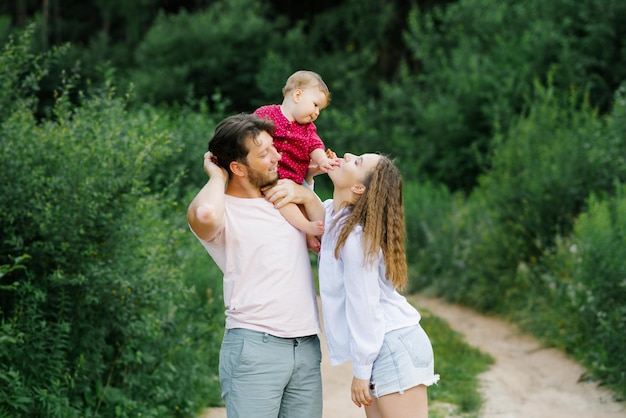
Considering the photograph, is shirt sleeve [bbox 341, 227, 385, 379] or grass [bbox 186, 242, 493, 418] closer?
shirt sleeve [bbox 341, 227, 385, 379]

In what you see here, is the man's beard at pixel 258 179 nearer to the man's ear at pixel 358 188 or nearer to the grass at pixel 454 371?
the man's ear at pixel 358 188

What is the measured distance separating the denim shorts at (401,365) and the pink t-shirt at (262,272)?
10.6 inches

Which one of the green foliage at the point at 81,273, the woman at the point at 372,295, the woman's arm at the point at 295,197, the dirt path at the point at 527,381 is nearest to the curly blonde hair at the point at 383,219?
the woman at the point at 372,295

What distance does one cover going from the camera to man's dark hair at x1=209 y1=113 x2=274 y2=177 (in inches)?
126

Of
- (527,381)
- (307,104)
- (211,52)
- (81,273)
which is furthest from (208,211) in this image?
(211,52)

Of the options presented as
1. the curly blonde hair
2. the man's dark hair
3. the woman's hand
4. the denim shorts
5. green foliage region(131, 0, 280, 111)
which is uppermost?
green foliage region(131, 0, 280, 111)

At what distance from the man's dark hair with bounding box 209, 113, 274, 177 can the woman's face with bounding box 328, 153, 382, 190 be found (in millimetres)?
307

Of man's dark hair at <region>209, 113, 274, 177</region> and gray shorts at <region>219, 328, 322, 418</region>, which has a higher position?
man's dark hair at <region>209, 113, 274, 177</region>

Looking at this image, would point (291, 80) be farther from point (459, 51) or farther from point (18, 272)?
point (459, 51)

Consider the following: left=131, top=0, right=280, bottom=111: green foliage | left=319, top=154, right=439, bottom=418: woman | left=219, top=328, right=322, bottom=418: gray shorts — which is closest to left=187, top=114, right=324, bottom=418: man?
left=219, top=328, right=322, bottom=418: gray shorts

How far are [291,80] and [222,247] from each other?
0.78 meters

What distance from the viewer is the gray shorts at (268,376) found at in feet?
10.1

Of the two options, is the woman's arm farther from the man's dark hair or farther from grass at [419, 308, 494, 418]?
grass at [419, 308, 494, 418]

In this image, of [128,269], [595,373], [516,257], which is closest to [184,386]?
[128,269]
